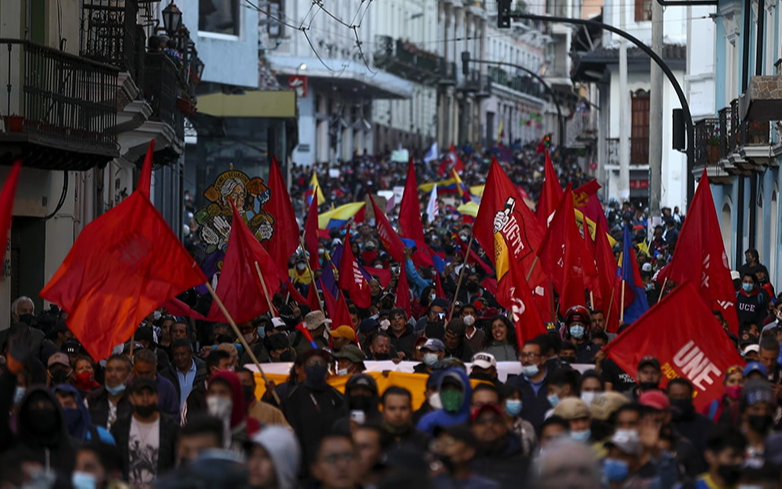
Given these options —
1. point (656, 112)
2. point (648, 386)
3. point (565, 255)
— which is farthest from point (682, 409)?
point (656, 112)

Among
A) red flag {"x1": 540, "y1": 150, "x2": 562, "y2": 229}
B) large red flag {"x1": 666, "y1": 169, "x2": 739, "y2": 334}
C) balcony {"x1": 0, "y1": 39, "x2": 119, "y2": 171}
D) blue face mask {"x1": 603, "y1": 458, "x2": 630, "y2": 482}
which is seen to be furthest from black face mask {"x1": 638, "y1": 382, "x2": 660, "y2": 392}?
red flag {"x1": 540, "y1": 150, "x2": 562, "y2": 229}

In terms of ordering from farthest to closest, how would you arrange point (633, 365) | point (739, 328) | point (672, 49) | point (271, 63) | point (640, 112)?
point (271, 63), point (640, 112), point (672, 49), point (739, 328), point (633, 365)

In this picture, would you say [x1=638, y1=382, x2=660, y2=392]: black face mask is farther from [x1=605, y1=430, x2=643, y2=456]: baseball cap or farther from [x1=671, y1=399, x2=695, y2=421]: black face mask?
[x1=605, y1=430, x2=643, y2=456]: baseball cap

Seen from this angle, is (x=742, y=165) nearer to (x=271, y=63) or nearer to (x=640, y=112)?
(x=640, y=112)

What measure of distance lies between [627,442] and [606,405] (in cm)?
92

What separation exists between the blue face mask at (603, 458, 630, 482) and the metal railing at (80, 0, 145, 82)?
1348cm

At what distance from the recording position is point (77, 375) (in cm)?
1327

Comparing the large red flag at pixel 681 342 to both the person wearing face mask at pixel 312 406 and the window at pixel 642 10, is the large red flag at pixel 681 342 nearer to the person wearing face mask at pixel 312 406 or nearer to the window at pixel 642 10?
the person wearing face mask at pixel 312 406

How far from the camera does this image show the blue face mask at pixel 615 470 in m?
9.10

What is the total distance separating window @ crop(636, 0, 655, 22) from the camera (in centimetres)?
5547

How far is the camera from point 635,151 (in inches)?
2160

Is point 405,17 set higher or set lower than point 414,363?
higher

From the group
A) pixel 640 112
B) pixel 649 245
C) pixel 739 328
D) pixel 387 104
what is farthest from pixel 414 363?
pixel 387 104

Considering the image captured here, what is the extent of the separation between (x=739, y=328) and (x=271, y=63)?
46526 mm
